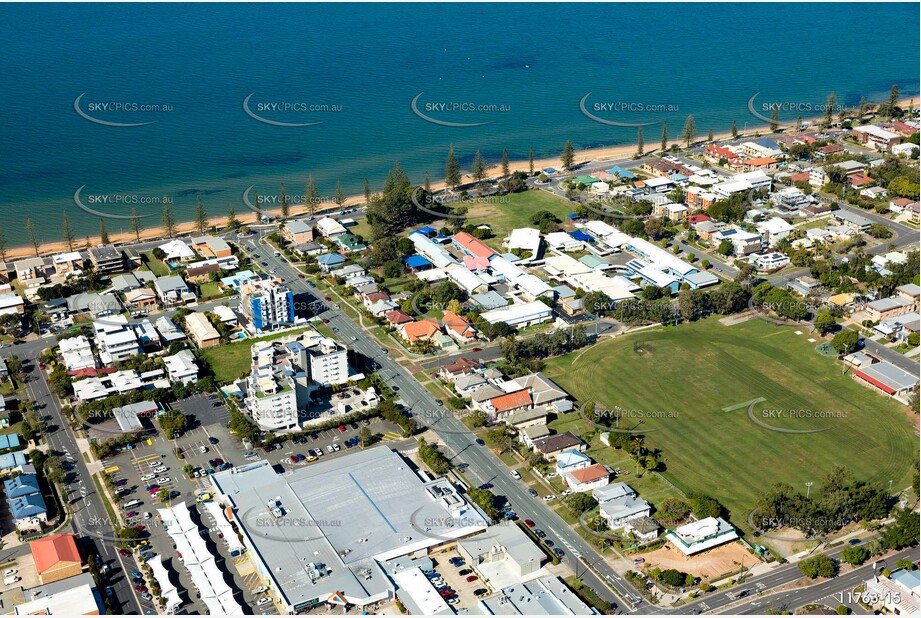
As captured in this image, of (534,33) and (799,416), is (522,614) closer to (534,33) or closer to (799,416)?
(799,416)

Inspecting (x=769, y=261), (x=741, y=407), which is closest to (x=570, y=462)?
(x=741, y=407)

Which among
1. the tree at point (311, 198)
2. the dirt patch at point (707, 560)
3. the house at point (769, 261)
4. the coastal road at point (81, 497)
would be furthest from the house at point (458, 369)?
the tree at point (311, 198)

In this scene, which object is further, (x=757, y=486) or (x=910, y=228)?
(x=910, y=228)

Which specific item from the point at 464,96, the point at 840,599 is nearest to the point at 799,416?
the point at 840,599

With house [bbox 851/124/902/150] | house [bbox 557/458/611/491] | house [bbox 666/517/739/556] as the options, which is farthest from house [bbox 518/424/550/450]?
house [bbox 851/124/902/150]

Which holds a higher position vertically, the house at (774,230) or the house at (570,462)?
the house at (774,230)

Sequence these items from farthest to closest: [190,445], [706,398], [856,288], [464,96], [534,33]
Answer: [534,33], [464,96], [856,288], [706,398], [190,445]

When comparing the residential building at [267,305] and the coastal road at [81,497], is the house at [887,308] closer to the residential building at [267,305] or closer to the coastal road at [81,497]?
the residential building at [267,305]
